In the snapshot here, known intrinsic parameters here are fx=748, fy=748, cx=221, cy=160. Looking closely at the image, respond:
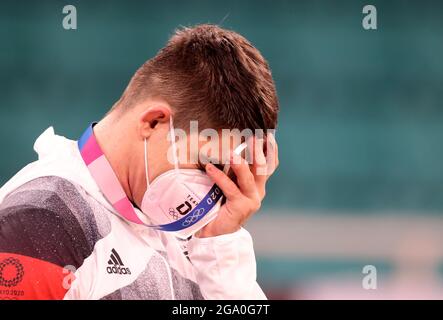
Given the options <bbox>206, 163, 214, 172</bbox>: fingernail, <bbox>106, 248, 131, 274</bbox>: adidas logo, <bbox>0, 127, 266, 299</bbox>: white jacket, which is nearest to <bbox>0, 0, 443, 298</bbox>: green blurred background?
<bbox>0, 127, 266, 299</bbox>: white jacket

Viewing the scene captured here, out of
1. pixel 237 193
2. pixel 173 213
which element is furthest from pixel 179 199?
pixel 237 193

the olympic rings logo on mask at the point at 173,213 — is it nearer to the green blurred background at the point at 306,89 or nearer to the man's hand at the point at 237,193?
the man's hand at the point at 237,193

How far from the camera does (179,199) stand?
2.12m

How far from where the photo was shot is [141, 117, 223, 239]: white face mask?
6.86 feet

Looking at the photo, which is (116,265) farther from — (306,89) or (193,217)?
(306,89)

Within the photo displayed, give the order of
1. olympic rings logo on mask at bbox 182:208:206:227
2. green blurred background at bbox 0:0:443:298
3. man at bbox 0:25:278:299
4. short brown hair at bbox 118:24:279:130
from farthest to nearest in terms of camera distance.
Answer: green blurred background at bbox 0:0:443:298 → olympic rings logo on mask at bbox 182:208:206:227 → short brown hair at bbox 118:24:279:130 → man at bbox 0:25:278:299

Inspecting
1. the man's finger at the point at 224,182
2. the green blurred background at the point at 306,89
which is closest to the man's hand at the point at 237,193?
the man's finger at the point at 224,182

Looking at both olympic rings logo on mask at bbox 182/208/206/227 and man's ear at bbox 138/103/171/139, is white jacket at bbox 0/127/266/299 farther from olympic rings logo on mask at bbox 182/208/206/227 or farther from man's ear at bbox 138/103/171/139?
man's ear at bbox 138/103/171/139

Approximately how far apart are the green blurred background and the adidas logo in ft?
8.58

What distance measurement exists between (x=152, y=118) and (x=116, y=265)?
41cm

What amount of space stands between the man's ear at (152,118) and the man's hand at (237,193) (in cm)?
18

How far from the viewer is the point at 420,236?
4.80 m

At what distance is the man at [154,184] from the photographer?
1.88m
